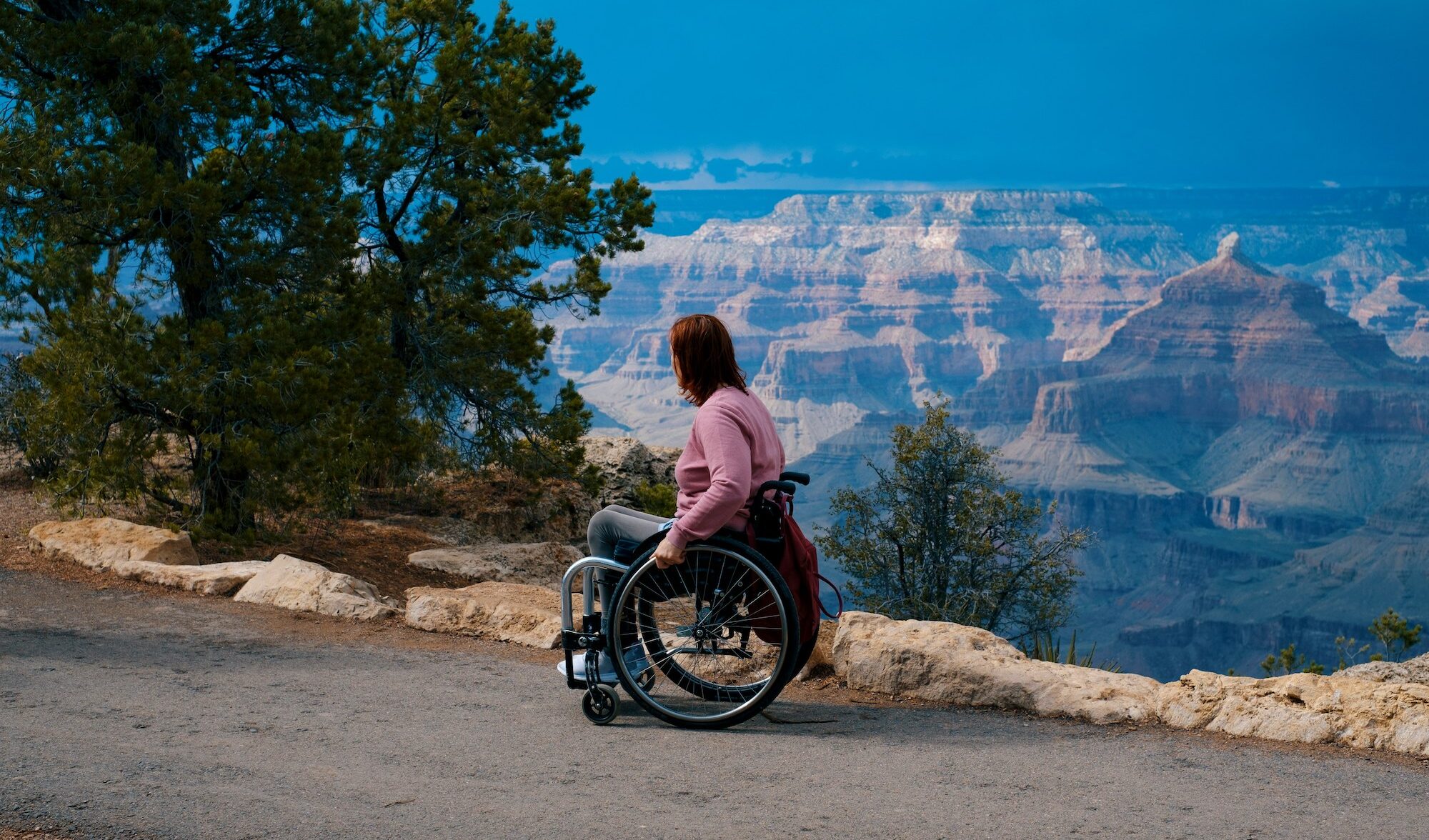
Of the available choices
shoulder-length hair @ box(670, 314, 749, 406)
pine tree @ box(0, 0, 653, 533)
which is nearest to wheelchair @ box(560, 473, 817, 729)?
shoulder-length hair @ box(670, 314, 749, 406)

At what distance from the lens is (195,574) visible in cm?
844

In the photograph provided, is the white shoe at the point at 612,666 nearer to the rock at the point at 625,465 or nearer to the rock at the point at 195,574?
the rock at the point at 195,574

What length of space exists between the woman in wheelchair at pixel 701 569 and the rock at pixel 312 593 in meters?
2.62

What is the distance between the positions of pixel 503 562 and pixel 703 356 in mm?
7526

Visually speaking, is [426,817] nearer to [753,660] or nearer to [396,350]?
[753,660]

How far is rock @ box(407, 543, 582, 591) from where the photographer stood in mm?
11680

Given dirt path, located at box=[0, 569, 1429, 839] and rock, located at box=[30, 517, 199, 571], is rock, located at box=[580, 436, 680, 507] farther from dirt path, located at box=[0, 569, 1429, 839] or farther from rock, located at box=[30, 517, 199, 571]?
dirt path, located at box=[0, 569, 1429, 839]

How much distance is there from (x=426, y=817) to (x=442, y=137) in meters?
12.6

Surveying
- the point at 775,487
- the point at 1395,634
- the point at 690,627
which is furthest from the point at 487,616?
the point at 1395,634

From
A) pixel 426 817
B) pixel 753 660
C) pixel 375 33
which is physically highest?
pixel 375 33

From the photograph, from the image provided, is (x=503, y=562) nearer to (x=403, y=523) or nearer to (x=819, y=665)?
(x=403, y=523)

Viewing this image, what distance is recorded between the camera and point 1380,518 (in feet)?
567

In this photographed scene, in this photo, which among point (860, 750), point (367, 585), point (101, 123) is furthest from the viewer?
point (101, 123)

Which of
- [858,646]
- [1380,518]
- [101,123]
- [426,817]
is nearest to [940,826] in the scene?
[426,817]
